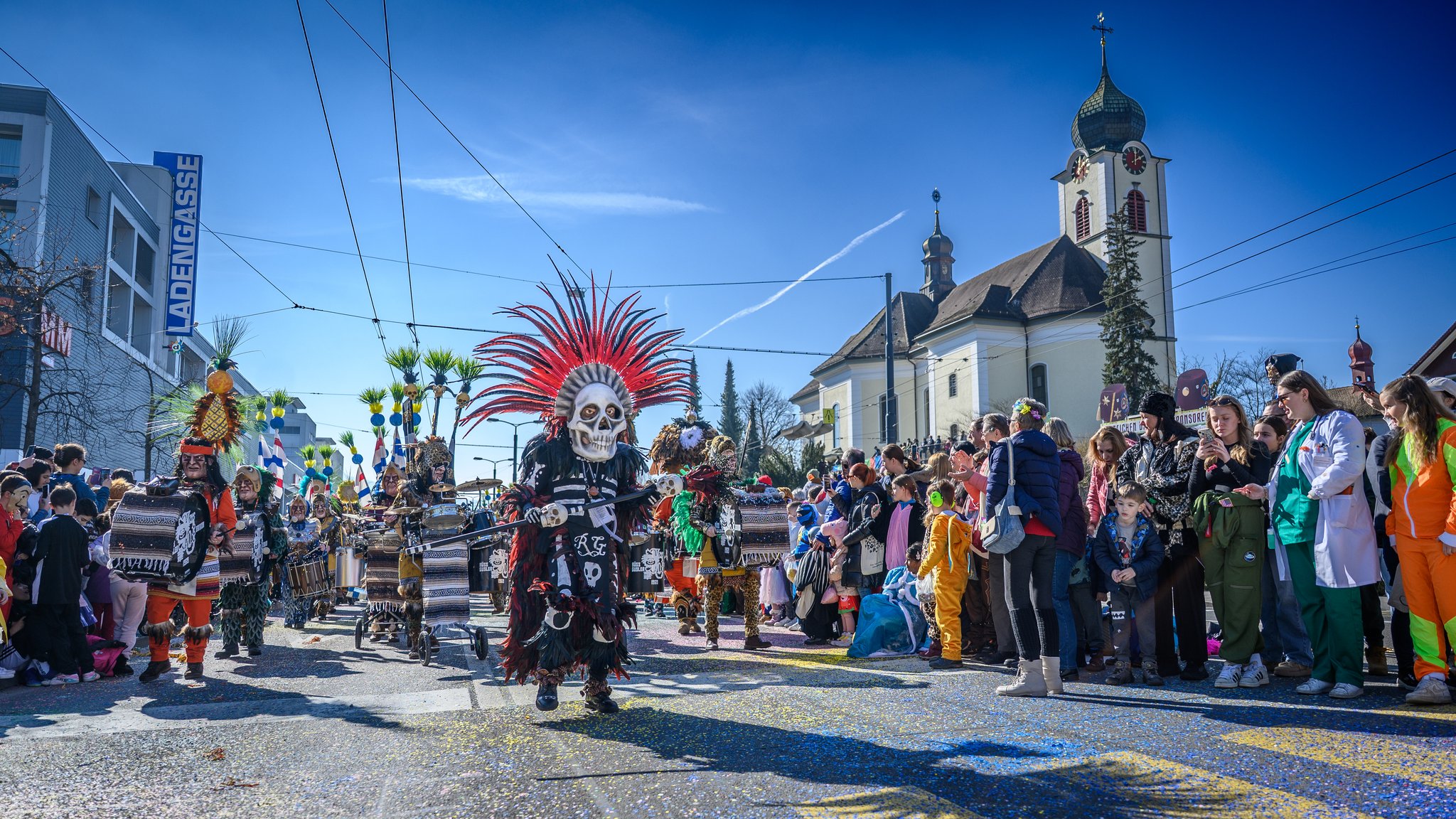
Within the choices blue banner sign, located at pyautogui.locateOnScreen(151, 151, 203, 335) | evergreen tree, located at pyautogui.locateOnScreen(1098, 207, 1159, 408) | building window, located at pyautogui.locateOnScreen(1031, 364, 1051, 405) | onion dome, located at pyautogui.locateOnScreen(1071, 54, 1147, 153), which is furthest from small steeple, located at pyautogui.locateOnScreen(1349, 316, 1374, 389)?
blue banner sign, located at pyautogui.locateOnScreen(151, 151, 203, 335)

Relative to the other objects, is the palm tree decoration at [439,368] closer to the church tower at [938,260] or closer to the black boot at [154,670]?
the black boot at [154,670]

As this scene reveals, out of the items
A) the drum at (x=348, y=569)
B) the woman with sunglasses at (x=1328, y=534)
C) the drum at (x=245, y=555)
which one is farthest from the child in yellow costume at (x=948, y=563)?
the drum at (x=348, y=569)

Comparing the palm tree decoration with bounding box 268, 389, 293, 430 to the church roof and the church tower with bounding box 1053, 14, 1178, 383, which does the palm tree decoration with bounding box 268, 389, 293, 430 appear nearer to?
the church roof

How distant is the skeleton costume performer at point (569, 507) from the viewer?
5.27 metres

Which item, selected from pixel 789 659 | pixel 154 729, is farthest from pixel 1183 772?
pixel 154 729

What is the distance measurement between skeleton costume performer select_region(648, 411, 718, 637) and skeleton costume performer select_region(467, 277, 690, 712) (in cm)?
153

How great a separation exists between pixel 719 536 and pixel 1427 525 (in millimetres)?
5304

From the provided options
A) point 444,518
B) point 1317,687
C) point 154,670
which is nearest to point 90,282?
point 154,670

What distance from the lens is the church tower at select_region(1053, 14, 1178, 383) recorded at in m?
47.9

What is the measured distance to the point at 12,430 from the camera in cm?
2866

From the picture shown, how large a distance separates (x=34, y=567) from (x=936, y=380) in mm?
45247

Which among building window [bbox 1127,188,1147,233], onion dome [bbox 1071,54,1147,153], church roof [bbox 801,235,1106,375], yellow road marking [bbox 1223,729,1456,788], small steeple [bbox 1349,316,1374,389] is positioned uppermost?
onion dome [bbox 1071,54,1147,153]

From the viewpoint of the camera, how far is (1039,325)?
4428cm

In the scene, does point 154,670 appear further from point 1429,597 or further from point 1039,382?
point 1039,382
